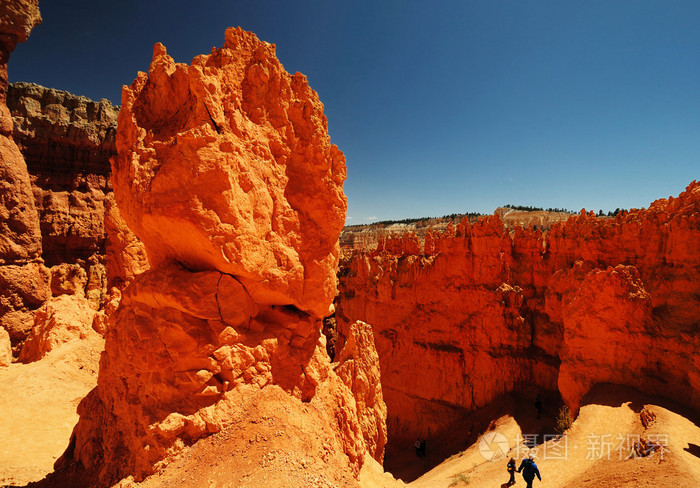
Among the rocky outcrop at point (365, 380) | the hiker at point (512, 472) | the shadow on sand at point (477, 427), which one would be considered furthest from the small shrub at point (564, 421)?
the rocky outcrop at point (365, 380)

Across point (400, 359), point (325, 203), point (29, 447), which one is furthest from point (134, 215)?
point (400, 359)

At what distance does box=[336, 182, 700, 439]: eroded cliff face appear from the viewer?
11406mm

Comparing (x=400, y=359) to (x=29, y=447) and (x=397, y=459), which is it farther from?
(x=29, y=447)

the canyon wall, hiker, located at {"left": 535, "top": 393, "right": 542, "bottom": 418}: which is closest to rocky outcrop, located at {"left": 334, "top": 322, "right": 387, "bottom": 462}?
hiker, located at {"left": 535, "top": 393, "right": 542, "bottom": 418}

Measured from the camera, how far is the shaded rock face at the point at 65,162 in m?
16.6

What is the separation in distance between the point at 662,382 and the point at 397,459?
12665 mm

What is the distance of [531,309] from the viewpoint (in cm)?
1702

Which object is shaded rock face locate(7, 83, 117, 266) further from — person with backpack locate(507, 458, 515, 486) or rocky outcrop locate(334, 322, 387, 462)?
person with backpack locate(507, 458, 515, 486)

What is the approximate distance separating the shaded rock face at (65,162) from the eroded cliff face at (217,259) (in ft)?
49.7

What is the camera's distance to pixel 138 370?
465cm

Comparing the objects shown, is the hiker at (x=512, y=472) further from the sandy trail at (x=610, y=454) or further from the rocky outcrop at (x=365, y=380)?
the rocky outcrop at (x=365, y=380)

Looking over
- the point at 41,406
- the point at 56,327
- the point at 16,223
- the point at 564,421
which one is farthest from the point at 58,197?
the point at 564,421

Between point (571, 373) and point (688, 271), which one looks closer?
point (688, 271)

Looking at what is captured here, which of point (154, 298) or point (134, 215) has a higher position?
point (134, 215)
